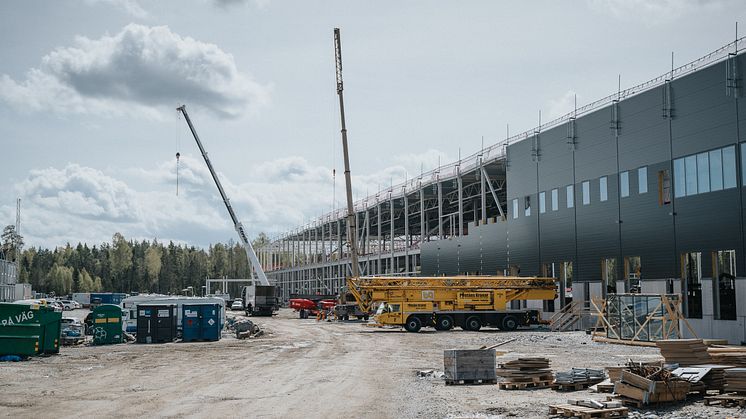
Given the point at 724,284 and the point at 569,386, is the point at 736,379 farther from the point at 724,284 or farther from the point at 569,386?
the point at 724,284

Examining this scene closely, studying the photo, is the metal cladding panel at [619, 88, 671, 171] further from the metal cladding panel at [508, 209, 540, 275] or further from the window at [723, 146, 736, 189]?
the metal cladding panel at [508, 209, 540, 275]

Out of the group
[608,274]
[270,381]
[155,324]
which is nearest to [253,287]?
[155,324]

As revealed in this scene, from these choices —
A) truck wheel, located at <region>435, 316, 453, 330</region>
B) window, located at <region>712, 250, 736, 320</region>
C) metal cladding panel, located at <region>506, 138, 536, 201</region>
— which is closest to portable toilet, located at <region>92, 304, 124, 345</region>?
truck wheel, located at <region>435, 316, 453, 330</region>

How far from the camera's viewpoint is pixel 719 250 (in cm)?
3541

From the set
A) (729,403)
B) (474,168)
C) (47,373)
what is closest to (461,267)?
(474,168)

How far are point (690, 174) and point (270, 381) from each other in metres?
26.3

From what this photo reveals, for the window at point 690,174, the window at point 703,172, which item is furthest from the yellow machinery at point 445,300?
the window at point 703,172

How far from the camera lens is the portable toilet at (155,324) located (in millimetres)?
39375

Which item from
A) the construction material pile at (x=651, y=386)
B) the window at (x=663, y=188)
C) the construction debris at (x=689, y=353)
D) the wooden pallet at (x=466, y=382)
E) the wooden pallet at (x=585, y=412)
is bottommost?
the wooden pallet at (x=466, y=382)

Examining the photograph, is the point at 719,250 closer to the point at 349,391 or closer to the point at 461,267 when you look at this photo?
the point at 349,391

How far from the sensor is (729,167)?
35.1 meters

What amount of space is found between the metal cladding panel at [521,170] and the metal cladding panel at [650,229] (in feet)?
35.4

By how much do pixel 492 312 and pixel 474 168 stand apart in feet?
54.7

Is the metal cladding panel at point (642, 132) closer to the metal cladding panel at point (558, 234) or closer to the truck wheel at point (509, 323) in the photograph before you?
the metal cladding panel at point (558, 234)
